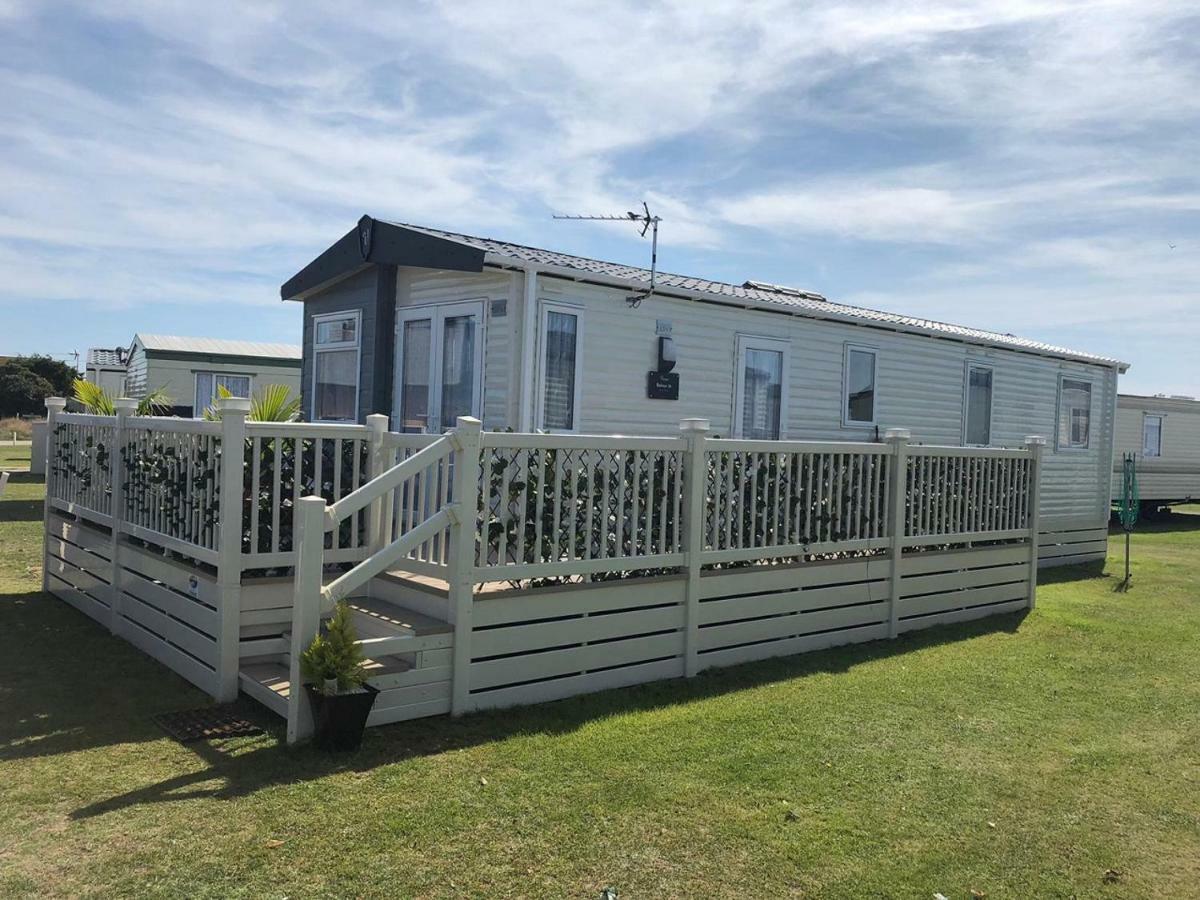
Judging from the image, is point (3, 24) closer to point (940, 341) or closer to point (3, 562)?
point (3, 562)

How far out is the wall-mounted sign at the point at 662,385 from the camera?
317 inches

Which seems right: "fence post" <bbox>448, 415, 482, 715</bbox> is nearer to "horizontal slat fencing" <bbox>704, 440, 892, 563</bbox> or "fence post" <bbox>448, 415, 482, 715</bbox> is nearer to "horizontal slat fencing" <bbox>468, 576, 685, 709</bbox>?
"horizontal slat fencing" <bbox>468, 576, 685, 709</bbox>

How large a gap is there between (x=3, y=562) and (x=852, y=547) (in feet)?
25.7

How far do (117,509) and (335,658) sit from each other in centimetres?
305

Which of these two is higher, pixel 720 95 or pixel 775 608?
pixel 720 95

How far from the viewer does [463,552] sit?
15.1 ft

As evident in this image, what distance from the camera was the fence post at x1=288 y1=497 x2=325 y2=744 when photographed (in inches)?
161

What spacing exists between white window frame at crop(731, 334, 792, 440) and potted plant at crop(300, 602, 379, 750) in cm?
536

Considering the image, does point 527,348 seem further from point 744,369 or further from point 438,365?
point 744,369

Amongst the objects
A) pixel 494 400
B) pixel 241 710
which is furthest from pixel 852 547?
pixel 241 710

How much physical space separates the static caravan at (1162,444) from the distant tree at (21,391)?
4237 cm

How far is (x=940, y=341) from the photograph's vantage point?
35.6 ft

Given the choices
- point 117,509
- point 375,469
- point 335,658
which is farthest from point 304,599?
point 117,509

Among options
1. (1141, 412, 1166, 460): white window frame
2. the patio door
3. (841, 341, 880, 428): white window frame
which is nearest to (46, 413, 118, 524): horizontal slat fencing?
the patio door
